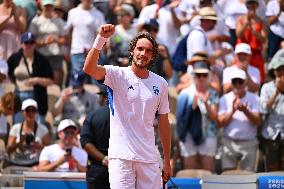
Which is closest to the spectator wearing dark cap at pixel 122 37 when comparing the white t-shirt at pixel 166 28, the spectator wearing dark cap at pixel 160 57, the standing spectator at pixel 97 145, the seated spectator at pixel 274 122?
the white t-shirt at pixel 166 28

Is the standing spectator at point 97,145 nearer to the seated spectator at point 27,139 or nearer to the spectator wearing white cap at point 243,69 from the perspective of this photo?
the seated spectator at point 27,139

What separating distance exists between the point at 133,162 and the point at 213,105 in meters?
5.81

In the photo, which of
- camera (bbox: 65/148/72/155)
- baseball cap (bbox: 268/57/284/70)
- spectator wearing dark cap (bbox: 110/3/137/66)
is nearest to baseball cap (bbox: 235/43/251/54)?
baseball cap (bbox: 268/57/284/70)

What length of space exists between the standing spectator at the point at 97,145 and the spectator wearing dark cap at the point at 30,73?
4.32 metres

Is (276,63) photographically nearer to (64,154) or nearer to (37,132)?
(64,154)

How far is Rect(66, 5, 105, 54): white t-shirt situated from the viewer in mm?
15445

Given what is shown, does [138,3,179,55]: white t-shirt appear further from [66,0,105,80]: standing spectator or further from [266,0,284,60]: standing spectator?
[266,0,284,60]: standing spectator

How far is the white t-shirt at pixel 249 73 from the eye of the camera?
14.3 metres

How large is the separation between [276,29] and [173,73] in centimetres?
178

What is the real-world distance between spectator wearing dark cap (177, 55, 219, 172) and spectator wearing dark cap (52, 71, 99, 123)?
1.40 metres

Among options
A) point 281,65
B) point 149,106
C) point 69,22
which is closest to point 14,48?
point 69,22

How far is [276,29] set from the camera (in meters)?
15.3

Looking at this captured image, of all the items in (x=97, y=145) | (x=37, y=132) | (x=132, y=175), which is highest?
(x=37, y=132)

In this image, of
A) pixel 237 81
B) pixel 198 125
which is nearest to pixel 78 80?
pixel 198 125
